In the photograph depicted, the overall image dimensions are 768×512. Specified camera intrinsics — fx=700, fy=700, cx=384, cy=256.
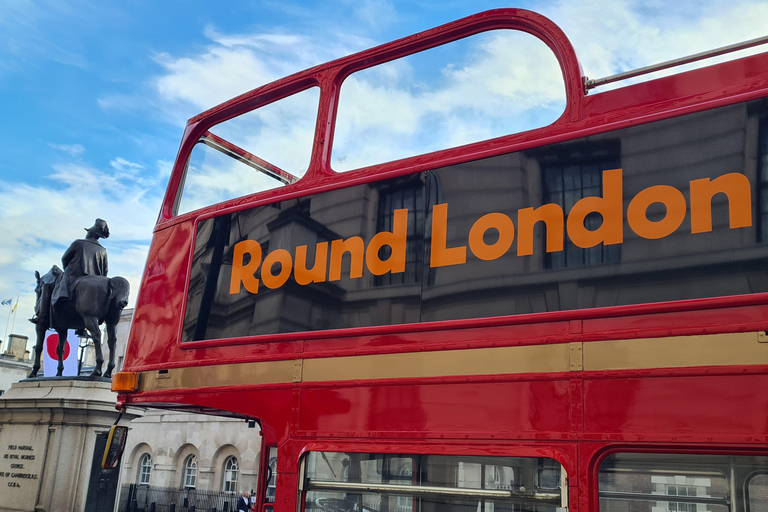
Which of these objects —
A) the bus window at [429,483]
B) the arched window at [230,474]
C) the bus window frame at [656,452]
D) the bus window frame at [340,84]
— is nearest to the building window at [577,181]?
the bus window frame at [340,84]

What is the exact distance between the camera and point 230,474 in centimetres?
2672

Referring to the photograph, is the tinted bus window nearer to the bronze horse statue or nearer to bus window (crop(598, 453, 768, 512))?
bus window (crop(598, 453, 768, 512))

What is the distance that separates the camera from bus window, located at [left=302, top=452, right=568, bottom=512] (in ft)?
10.7

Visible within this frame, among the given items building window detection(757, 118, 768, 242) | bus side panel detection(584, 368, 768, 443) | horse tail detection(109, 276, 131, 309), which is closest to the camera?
bus side panel detection(584, 368, 768, 443)

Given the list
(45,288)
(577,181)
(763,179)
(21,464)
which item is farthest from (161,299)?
(45,288)

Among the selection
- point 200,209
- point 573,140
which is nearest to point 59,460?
point 200,209

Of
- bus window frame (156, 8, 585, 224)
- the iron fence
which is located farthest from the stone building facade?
bus window frame (156, 8, 585, 224)

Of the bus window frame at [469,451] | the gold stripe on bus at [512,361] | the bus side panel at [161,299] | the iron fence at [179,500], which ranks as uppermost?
the bus side panel at [161,299]

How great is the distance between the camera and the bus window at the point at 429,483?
326 centimetres

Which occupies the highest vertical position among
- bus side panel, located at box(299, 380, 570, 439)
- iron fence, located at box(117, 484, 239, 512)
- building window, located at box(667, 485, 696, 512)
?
bus side panel, located at box(299, 380, 570, 439)

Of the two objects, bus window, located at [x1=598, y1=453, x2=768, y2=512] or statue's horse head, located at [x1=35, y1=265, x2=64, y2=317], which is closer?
bus window, located at [x1=598, y1=453, x2=768, y2=512]

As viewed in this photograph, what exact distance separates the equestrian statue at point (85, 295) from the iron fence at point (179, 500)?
992 centimetres

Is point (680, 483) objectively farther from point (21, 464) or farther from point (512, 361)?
point (21, 464)

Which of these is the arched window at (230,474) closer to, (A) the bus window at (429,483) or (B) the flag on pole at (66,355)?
(B) the flag on pole at (66,355)
